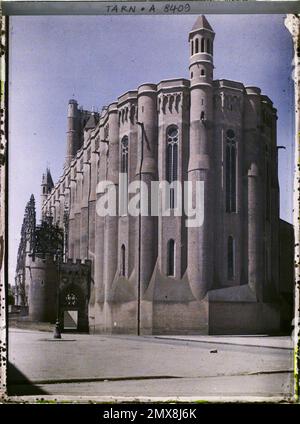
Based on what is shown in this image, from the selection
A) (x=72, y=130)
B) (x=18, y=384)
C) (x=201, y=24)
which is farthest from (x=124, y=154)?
(x=18, y=384)

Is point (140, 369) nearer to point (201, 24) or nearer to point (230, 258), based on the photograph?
point (230, 258)

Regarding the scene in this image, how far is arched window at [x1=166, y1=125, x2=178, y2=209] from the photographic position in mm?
6324

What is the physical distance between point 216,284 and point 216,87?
2012 mm

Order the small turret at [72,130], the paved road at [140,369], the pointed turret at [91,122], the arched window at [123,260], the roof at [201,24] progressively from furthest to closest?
the pointed turret at [91,122] → the arched window at [123,260] → the small turret at [72,130] → the roof at [201,24] → the paved road at [140,369]

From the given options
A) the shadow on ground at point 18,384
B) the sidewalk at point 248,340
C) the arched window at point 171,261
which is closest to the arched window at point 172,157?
the arched window at point 171,261

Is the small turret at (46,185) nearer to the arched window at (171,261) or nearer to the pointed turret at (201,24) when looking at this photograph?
the arched window at (171,261)

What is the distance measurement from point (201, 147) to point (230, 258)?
118 centimetres

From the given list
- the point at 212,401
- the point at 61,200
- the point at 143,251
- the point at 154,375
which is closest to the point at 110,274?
the point at 143,251

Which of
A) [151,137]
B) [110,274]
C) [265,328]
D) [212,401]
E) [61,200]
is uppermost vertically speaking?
[151,137]

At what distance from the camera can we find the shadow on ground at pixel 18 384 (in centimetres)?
513

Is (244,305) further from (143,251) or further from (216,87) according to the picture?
(216,87)

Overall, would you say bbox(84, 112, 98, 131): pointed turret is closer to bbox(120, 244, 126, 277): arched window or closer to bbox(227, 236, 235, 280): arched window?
bbox(120, 244, 126, 277): arched window

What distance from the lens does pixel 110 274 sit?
6.37 metres

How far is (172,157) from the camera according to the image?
267 inches
